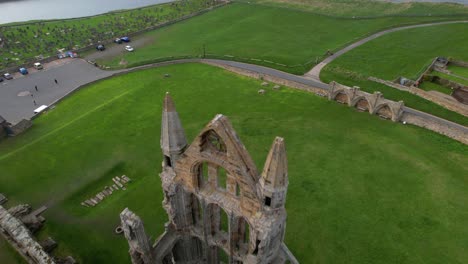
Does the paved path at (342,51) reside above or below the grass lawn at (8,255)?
above

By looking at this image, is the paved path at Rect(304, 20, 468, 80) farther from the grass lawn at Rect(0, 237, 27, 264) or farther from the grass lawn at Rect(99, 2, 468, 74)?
the grass lawn at Rect(0, 237, 27, 264)

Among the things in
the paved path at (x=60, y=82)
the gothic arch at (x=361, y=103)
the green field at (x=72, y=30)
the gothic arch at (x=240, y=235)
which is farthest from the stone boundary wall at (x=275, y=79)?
the green field at (x=72, y=30)

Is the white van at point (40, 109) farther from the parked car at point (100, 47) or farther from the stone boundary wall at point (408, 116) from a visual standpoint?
the stone boundary wall at point (408, 116)

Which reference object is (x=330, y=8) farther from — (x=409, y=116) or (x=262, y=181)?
(x=262, y=181)

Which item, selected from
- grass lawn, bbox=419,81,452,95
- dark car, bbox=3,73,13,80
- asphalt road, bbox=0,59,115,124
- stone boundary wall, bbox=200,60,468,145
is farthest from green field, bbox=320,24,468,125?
dark car, bbox=3,73,13,80

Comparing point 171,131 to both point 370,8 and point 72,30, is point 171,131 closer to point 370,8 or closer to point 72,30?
point 72,30

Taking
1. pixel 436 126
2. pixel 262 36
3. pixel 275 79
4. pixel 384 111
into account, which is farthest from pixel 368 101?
pixel 262 36
